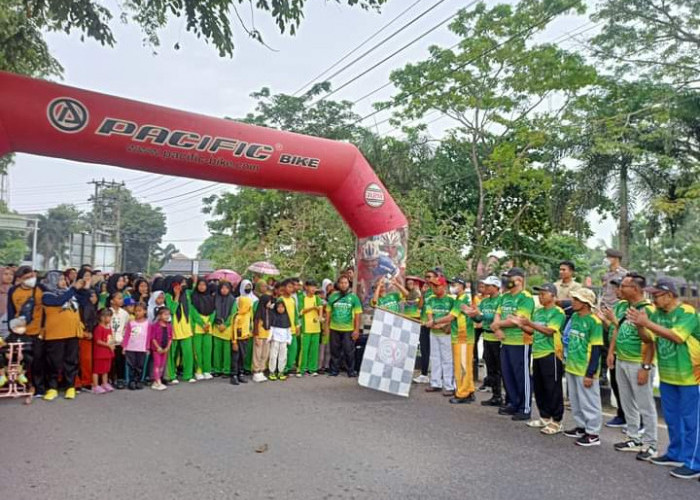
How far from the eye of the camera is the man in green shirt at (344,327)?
8.45 m

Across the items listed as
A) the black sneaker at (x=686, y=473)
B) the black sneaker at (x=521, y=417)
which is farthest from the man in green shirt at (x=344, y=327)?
the black sneaker at (x=686, y=473)

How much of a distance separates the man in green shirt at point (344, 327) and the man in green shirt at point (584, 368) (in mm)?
3703

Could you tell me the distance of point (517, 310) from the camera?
6027mm

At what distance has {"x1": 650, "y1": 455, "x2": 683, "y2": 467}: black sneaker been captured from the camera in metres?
4.52

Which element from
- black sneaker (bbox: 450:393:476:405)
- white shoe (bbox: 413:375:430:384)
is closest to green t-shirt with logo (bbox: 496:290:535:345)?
black sneaker (bbox: 450:393:476:405)

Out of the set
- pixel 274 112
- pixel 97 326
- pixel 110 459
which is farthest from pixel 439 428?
pixel 274 112

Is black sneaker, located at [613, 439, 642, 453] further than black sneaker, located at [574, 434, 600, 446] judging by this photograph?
No

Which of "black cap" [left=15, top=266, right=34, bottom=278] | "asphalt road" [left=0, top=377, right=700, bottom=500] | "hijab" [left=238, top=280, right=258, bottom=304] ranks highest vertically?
"black cap" [left=15, top=266, right=34, bottom=278]

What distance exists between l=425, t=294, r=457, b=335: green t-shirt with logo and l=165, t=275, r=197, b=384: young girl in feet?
11.4

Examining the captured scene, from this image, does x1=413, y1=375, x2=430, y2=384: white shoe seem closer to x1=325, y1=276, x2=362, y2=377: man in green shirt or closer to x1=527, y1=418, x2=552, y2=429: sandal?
x1=325, y1=276, x2=362, y2=377: man in green shirt

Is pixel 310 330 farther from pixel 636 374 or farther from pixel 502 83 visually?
pixel 502 83

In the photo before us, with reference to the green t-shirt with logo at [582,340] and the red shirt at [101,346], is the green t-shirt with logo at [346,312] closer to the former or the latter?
the red shirt at [101,346]

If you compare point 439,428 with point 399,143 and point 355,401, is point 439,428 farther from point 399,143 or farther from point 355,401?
point 399,143

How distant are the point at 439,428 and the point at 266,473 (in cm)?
214
